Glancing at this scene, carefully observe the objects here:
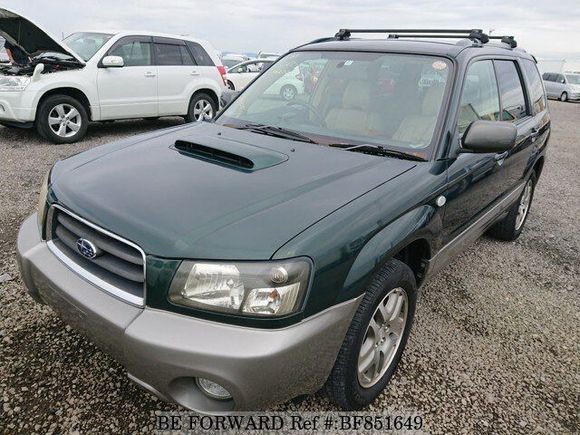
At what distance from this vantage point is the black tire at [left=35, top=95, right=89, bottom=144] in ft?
21.7

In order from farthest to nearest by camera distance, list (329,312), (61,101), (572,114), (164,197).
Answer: (572,114) < (61,101) < (164,197) < (329,312)

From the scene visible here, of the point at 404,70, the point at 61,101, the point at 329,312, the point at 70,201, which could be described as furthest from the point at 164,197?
the point at 61,101

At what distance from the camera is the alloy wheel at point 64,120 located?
6.77 m

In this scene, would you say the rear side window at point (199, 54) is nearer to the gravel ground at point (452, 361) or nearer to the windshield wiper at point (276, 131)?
the gravel ground at point (452, 361)

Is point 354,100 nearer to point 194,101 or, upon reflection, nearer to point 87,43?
point 194,101

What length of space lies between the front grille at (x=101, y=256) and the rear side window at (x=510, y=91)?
281 centimetres

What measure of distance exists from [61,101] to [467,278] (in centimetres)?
619

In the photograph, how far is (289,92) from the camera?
10.0 ft

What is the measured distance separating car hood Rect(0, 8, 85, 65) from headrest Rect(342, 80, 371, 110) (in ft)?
18.4

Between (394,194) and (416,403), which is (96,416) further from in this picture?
(394,194)

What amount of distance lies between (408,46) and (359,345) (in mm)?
1948

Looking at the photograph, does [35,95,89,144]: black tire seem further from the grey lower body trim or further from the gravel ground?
the grey lower body trim

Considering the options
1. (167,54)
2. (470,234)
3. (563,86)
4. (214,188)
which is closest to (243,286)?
(214,188)

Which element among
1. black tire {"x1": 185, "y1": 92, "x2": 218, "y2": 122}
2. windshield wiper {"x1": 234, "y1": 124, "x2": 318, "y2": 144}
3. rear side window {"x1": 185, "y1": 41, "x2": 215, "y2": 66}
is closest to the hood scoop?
windshield wiper {"x1": 234, "y1": 124, "x2": 318, "y2": 144}
